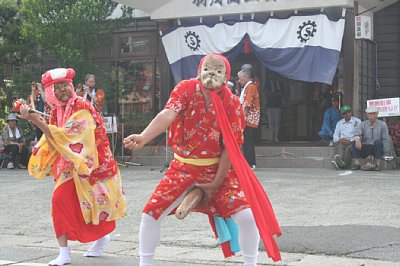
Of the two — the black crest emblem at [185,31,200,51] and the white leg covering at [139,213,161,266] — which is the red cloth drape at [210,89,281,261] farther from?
the black crest emblem at [185,31,200,51]

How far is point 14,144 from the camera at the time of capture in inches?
617

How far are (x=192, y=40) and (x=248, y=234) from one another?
10962 millimetres

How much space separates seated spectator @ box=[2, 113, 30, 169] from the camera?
51.6 ft

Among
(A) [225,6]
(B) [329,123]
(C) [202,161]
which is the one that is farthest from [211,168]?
(A) [225,6]

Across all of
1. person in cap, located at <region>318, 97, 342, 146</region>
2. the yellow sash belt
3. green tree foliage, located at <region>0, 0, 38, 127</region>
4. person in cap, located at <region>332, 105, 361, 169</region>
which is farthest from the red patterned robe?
green tree foliage, located at <region>0, 0, 38, 127</region>

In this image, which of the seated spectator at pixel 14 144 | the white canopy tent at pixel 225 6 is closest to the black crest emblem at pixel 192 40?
the white canopy tent at pixel 225 6

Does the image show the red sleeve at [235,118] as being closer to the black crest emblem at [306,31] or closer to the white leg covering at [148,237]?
the white leg covering at [148,237]

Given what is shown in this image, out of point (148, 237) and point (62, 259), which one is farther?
point (62, 259)

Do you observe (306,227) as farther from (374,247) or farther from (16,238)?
(16,238)

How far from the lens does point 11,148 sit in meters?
15.7

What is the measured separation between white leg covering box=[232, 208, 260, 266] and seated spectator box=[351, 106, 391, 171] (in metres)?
8.55

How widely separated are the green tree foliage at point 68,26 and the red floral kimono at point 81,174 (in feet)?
31.8

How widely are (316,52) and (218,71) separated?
31.1ft

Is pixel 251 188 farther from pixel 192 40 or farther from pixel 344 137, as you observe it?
pixel 192 40
